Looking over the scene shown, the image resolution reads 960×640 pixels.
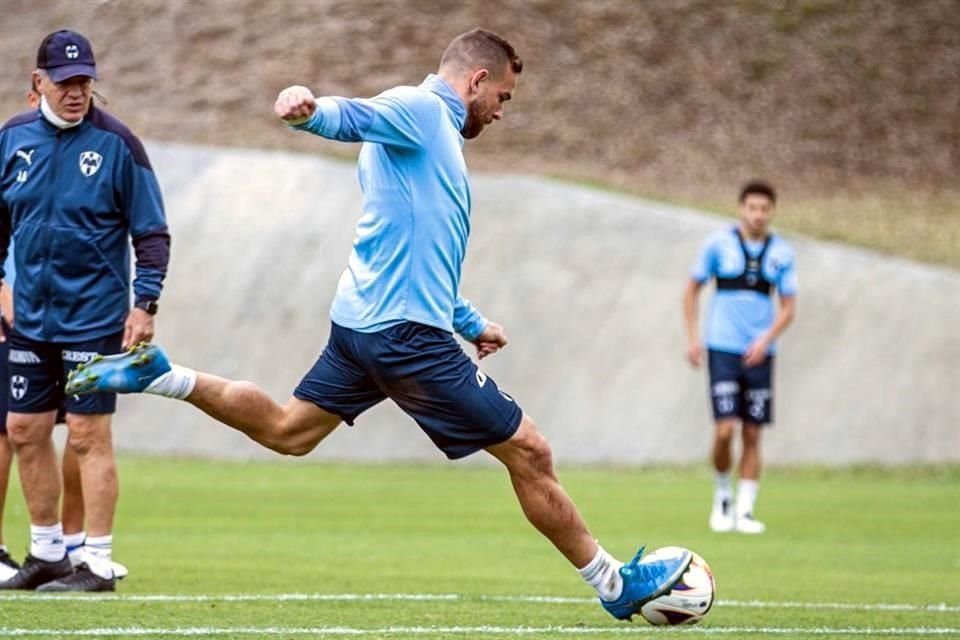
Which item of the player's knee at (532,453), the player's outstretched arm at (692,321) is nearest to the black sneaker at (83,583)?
the player's knee at (532,453)

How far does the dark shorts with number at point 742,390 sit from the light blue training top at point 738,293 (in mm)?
160

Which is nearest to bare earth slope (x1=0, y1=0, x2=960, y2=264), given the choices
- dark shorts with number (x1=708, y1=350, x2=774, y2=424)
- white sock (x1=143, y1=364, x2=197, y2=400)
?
dark shorts with number (x1=708, y1=350, x2=774, y2=424)

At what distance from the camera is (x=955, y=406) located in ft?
83.7

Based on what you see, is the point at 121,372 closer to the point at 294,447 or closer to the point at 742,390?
the point at 294,447

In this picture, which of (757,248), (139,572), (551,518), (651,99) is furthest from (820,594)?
(651,99)

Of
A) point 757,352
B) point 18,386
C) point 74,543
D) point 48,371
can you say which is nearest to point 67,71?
point 48,371

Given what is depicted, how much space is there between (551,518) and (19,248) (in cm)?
339

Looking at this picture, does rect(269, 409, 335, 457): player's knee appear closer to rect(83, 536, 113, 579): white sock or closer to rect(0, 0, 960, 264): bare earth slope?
rect(83, 536, 113, 579): white sock

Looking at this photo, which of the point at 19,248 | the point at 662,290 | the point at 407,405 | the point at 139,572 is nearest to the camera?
the point at 407,405

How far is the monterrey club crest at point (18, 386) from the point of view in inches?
394

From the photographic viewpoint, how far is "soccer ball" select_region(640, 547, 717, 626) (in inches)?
334

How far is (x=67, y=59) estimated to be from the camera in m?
9.79

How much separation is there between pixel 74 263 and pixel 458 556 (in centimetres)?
409

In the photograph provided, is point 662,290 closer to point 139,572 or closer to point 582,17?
point 582,17
